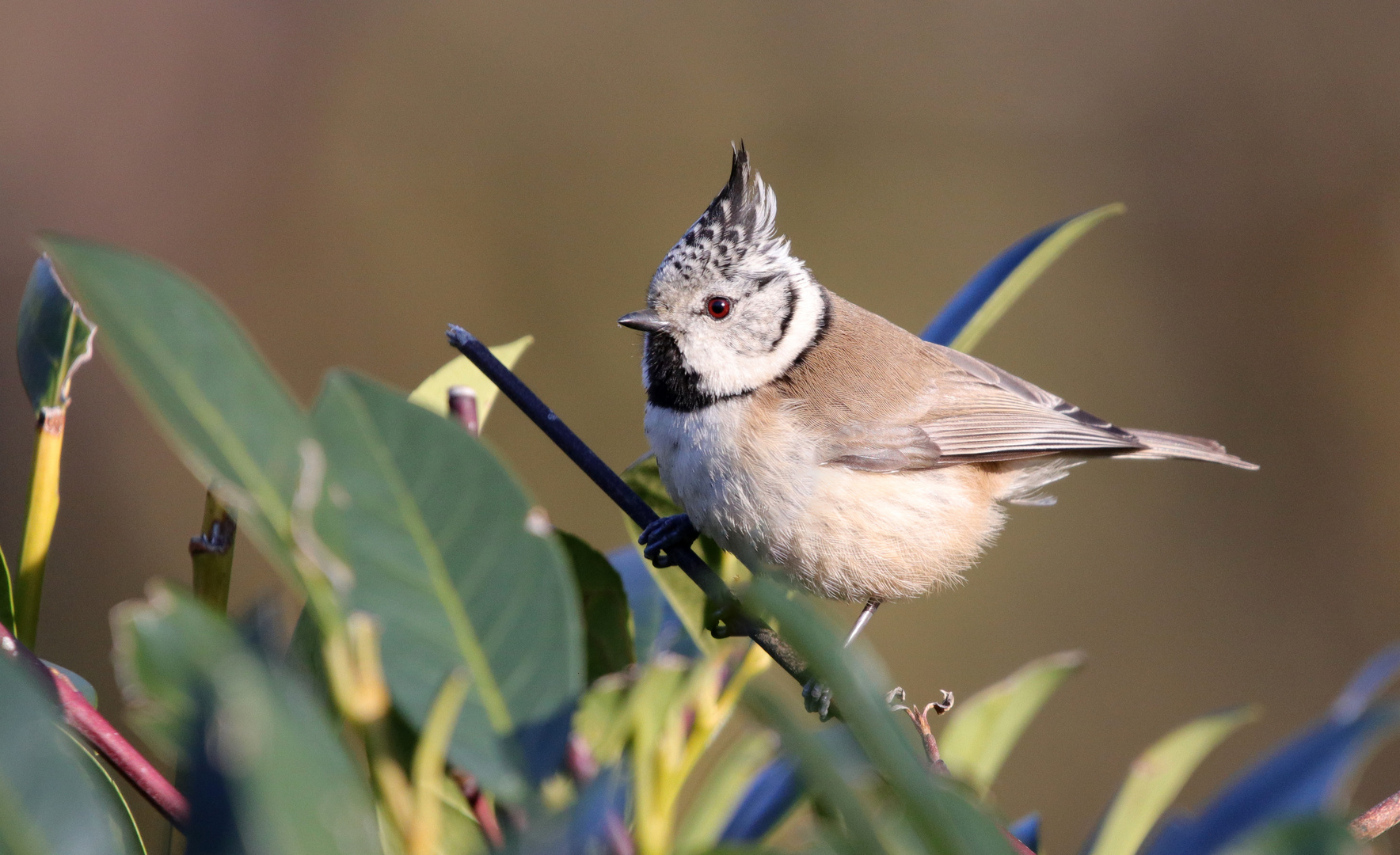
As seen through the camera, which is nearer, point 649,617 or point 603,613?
point 603,613

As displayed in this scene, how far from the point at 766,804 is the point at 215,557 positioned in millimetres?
569

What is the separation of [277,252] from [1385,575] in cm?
580

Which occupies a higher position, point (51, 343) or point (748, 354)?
point (748, 354)

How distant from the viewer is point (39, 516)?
3.29 ft

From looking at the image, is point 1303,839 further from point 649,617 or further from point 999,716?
point 649,617

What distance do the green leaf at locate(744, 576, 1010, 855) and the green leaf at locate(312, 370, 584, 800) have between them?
184mm

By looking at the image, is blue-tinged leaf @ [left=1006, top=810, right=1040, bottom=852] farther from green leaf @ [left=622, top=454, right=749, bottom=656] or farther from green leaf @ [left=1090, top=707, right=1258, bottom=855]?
green leaf @ [left=622, top=454, right=749, bottom=656]

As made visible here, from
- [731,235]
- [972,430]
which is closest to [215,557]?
[731,235]

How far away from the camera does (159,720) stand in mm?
672

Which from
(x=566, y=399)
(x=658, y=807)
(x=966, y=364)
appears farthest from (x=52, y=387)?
(x=566, y=399)

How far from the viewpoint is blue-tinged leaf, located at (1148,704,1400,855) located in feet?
2.22

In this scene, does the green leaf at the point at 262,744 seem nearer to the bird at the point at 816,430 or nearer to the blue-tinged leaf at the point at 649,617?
the blue-tinged leaf at the point at 649,617

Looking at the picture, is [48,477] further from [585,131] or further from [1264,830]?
[585,131]

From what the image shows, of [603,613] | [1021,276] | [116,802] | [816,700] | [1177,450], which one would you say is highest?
[1021,276]
